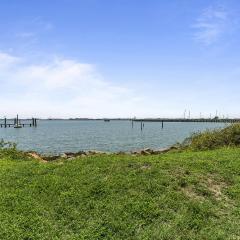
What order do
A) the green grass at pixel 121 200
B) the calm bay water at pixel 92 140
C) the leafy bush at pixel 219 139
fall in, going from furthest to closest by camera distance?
the calm bay water at pixel 92 140 → the leafy bush at pixel 219 139 → the green grass at pixel 121 200

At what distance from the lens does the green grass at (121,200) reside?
8.99m

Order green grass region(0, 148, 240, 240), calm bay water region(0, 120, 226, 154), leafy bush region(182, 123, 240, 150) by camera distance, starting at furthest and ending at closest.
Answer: calm bay water region(0, 120, 226, 154), leafy bush region(182, 123, 240, 150), green grass region(0, 148, 240, 240)

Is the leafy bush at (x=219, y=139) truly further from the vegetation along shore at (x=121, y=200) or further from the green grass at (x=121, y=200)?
the green grass at (x=121, y=200)

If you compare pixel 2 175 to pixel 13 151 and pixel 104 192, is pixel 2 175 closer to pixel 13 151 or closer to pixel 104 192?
pixel 104 192

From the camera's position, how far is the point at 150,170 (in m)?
12.4

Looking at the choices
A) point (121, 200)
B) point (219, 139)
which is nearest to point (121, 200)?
point (121, 200)

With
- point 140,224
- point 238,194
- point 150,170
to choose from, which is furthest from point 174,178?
point 140,224

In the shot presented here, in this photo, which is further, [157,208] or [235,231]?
[157,208]

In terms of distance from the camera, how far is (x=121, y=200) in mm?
10367

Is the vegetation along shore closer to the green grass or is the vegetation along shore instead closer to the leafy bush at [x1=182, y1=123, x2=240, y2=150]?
the green grass

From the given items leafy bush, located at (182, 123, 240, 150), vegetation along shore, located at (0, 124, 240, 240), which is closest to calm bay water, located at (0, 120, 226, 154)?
leafy bush, located at (182, 123, 240, 150)

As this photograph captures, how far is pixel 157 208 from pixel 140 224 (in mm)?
832

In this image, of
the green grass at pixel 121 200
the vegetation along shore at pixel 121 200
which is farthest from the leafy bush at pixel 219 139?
the green grass at pixel 121 200

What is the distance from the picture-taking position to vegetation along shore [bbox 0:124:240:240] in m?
9.00
